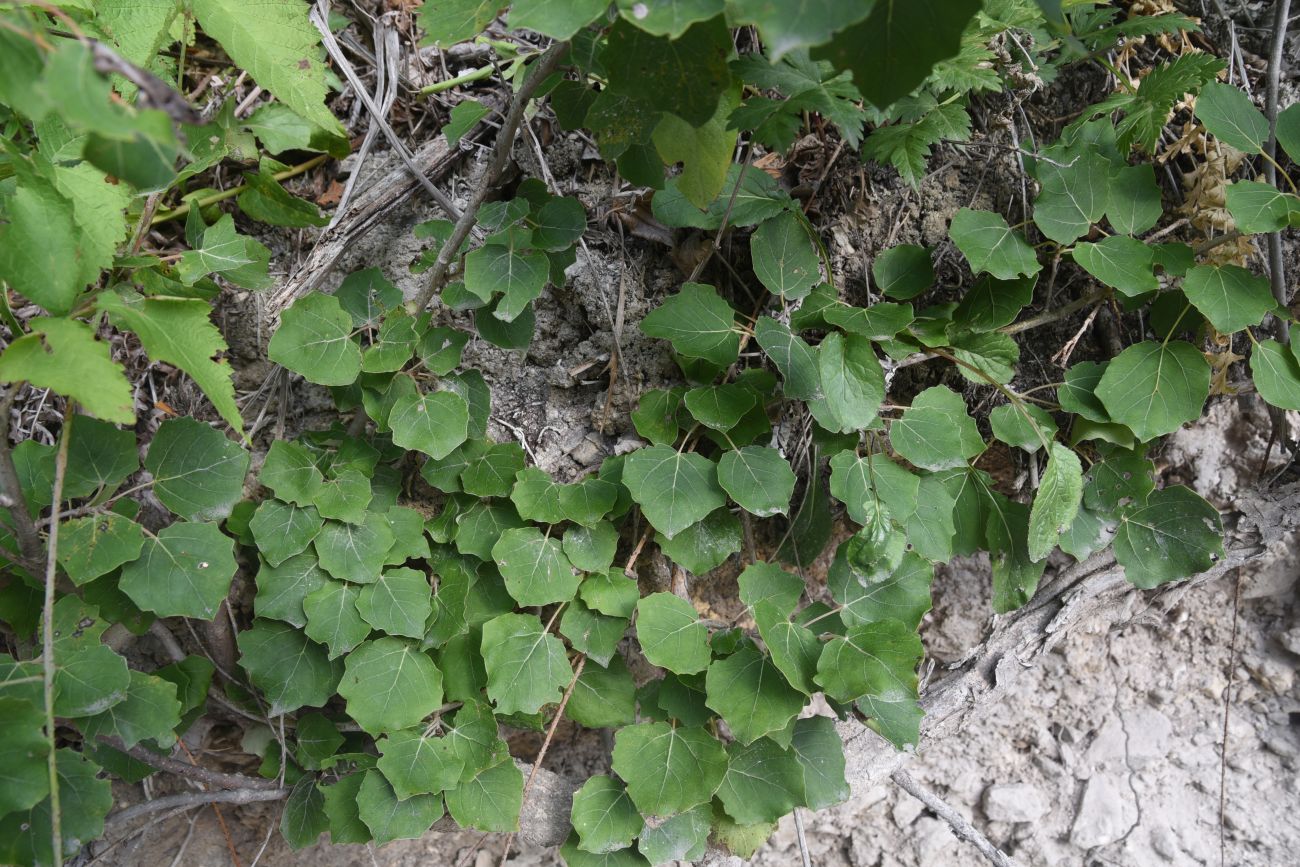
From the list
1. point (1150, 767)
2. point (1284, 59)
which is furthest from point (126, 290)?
point (1150, 767)

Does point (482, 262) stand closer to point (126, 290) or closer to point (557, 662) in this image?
point (126, 290)

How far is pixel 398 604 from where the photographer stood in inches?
48.0

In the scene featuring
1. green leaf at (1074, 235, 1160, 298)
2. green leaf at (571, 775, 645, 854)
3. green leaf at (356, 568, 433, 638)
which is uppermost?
green leaf at (1074, 235, 1160, 298)

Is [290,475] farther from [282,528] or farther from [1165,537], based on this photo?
[1165,537]

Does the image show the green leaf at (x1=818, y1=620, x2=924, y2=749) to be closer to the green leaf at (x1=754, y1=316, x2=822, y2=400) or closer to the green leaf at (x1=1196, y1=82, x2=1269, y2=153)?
the green leaf at (x1=754, y1=316, x2=822, y2=400)

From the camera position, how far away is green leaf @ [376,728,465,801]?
3.92 ft

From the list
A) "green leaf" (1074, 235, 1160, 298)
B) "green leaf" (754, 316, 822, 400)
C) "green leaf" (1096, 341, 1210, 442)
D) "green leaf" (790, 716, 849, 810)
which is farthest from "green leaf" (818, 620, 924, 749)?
"green leaf" (1074, 235, 1160, 298)

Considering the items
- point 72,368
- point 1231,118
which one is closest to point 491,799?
point 72,368

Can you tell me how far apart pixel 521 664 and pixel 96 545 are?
60 cm

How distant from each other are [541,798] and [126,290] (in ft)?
3.25

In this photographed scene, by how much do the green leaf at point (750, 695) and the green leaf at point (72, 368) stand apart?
809mm

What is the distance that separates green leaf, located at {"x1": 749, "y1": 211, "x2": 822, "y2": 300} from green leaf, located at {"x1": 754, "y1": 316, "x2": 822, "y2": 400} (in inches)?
3.5

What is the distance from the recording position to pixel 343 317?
1206 millimetres

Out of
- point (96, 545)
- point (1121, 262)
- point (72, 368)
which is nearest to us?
point (72, 368)
